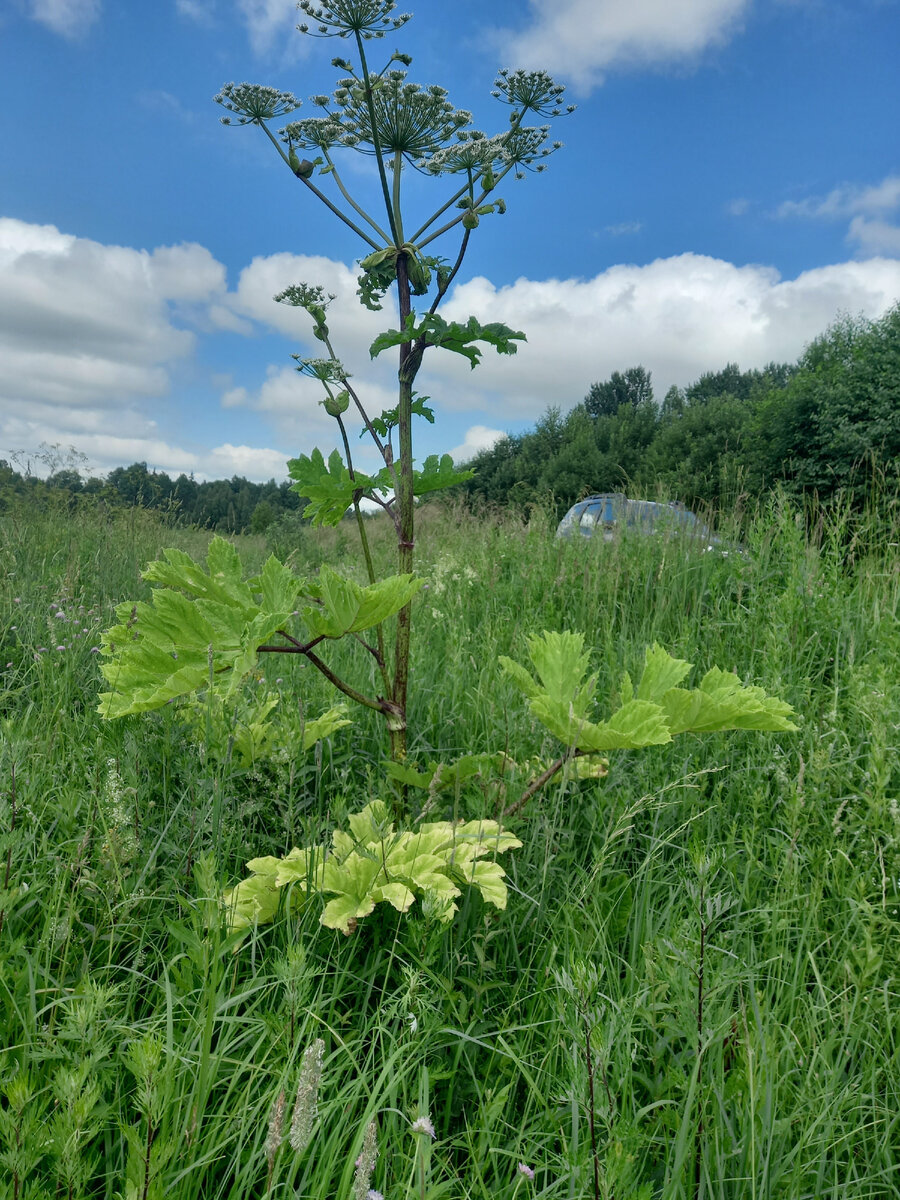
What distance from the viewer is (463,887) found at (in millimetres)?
1782

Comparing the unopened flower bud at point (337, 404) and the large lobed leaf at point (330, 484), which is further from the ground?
the unopened flower bud at point (337, 404)

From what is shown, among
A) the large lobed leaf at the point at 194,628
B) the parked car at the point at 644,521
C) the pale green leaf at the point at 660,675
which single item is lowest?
the pale green leaf at the point at 660,675

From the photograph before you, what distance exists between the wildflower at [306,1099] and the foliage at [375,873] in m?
0.71

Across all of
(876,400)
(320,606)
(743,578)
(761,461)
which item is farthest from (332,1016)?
(761,461)

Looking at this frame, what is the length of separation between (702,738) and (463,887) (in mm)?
1359

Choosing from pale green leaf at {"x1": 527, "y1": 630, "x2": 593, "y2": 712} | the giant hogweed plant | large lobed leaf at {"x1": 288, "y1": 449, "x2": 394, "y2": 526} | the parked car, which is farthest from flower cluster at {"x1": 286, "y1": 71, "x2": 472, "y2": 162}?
the parked car

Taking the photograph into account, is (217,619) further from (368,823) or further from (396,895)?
(396,895)

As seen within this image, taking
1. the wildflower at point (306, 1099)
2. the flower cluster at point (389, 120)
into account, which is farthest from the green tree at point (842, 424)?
the wildflower at point (306, 1099)

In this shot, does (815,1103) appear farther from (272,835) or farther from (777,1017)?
(272,835)

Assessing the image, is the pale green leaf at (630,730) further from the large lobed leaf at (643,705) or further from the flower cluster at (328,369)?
the flower cluster at (328,369)

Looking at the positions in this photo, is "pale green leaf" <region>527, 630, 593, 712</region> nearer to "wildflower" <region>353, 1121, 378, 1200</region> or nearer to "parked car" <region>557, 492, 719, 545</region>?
"wildflower" <region>353, 1121, 378, 1200</region>

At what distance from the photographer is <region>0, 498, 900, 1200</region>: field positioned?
3.65 feet

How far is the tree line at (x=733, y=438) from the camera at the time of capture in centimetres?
1562

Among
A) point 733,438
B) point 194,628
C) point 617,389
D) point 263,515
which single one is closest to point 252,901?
point 194,628
